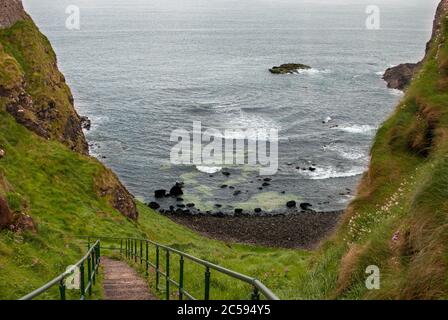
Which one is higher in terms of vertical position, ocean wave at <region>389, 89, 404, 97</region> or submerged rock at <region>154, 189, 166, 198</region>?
ocean wave at <region>389, 89, 404, 97</region>

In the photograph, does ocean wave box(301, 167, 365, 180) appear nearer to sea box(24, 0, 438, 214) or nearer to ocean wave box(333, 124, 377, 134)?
sea box(24, 0, 438, 214)

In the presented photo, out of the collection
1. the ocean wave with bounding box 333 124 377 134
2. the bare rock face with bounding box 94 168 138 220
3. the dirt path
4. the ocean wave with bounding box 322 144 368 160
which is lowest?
the ocean wave with bounding box 322 144 368 160

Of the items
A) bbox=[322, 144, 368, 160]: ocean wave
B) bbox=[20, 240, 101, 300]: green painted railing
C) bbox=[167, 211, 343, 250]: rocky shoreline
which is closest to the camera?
bbox=[20, 240, 101, 300]: green painted railing

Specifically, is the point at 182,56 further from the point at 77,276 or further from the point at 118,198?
the point at 77,276

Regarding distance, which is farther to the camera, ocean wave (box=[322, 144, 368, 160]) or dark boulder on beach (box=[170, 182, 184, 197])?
ocean wave (box=[322, 144, 368, 160])

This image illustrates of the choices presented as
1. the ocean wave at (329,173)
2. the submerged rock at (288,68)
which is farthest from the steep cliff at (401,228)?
the submerged rock at (288,68)

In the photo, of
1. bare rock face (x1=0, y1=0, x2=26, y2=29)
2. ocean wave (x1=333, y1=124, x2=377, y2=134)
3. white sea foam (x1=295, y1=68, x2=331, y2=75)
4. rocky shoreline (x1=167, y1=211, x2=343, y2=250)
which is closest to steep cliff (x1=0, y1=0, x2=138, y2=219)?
bare rock face (x1=0, y1=0, x2=26, y2=29)

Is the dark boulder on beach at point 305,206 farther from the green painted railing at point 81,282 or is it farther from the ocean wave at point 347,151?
the green painted railing at point 81,282
